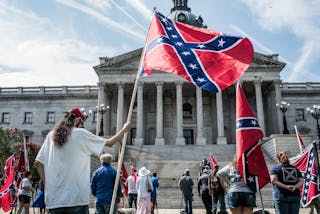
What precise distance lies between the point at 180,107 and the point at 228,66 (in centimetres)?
3510

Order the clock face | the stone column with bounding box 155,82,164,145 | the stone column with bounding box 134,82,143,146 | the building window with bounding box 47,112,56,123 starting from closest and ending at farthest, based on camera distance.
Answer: the stone column with bounding box 155,82,164,145
the stone column with bounding box 134,82,143,146
the building window with bounding box 47,112,56,123
the clock face

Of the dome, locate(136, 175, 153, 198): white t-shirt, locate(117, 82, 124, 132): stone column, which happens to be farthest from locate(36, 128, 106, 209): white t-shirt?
the dome

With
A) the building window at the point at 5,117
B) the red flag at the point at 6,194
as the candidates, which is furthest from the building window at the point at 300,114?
the red flag at the point at 6,194

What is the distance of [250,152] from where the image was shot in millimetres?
6871

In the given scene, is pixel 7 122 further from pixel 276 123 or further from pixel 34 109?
pixel 276 123

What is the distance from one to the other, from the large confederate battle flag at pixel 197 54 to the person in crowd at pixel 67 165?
8.35 feet

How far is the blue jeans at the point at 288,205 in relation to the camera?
6.49 meters

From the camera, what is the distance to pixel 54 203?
150 inches

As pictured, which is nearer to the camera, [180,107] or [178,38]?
[178,38]

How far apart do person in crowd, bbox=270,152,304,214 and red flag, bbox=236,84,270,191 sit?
0.26 metres

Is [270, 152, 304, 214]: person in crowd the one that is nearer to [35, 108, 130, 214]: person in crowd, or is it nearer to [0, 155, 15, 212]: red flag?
[35, 108, 130, 214]: person in crowd

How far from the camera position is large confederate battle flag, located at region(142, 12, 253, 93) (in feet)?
20.6

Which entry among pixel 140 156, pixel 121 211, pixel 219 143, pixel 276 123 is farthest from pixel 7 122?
pixel 121 211

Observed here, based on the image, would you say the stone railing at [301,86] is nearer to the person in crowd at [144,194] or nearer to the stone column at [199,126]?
the stone column at [199,126]
